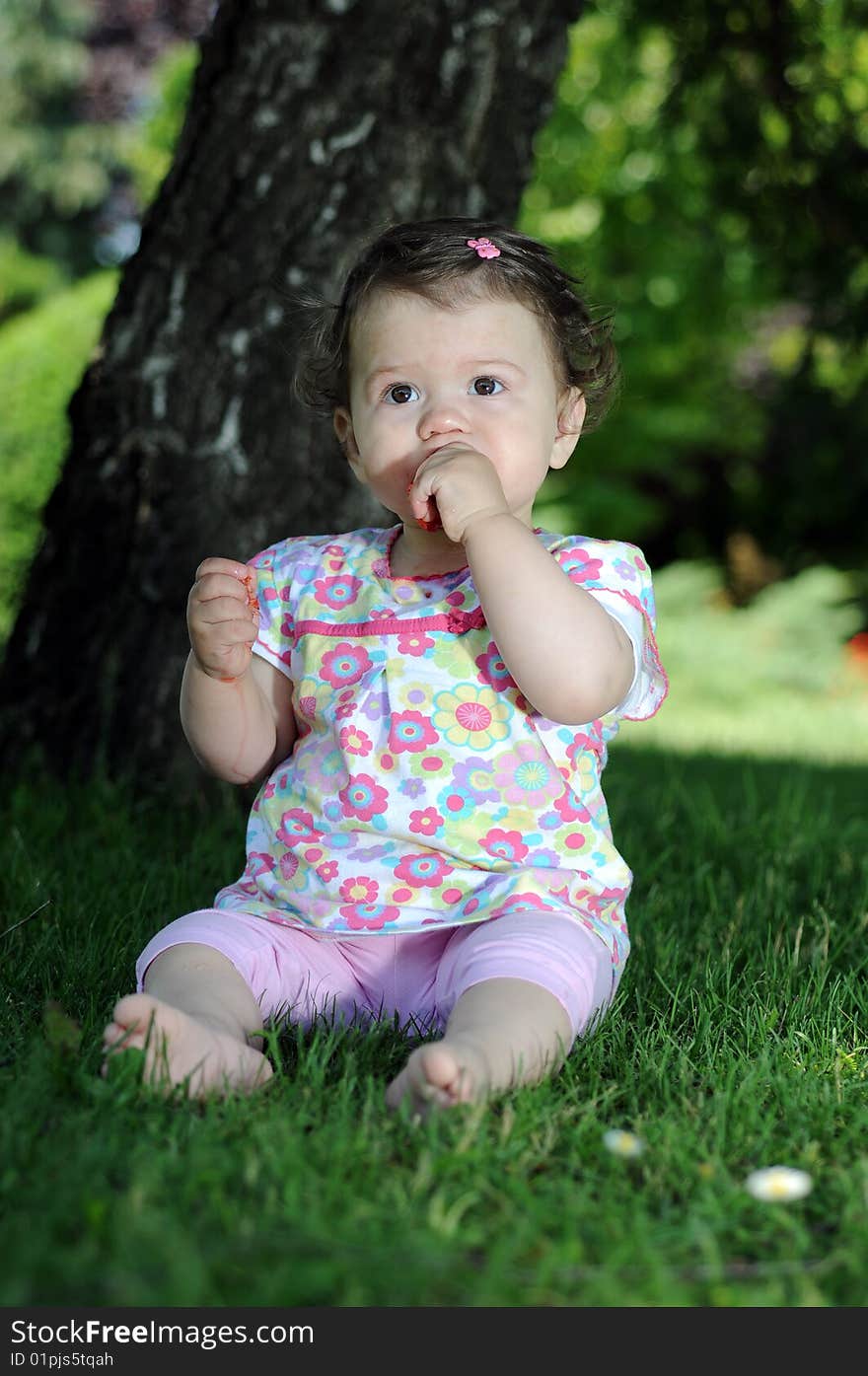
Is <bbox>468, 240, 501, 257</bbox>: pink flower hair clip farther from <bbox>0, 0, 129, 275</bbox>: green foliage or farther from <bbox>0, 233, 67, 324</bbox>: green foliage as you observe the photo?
<bbox>0, 0, 129, 275</bbox>: green foliage

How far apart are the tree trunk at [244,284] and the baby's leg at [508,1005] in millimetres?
1513

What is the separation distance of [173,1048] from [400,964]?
50cm

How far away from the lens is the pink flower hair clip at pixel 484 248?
2.11 metres

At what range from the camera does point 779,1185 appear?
55.7 inches

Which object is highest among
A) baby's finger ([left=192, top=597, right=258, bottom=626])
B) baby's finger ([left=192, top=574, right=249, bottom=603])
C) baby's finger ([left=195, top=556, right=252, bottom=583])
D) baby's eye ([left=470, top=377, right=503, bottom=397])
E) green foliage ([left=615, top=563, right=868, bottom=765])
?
baby's eye ([left=470, top=377, right=503, bottom=397])

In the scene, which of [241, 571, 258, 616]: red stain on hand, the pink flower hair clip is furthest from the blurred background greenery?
[241, 571, 258, 616]: red stain on hand

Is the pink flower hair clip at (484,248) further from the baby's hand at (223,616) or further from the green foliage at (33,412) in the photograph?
the green foliage at (33,412)

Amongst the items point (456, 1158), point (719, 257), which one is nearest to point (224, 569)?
point (456, 1158)

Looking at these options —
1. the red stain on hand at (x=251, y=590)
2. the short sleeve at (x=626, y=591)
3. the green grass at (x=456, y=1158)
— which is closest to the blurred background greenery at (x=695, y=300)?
the short sleeve at (x=626, y=591)

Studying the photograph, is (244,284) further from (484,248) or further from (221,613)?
(221,613)

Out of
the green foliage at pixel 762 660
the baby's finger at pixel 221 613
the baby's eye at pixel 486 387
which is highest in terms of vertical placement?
the baby's eye at pixel 486 387

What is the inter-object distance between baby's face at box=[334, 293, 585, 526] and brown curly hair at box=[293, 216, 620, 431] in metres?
0.03

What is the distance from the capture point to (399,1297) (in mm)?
1157

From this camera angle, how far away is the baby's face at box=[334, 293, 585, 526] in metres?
2.05
